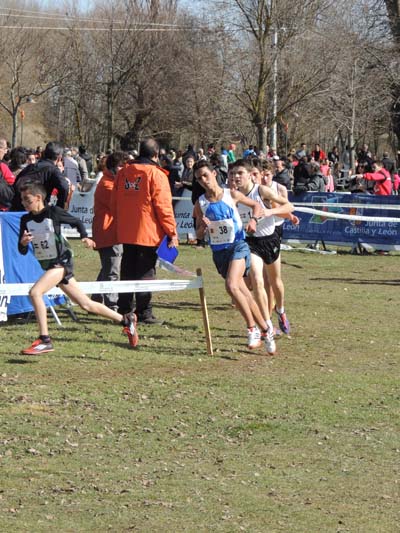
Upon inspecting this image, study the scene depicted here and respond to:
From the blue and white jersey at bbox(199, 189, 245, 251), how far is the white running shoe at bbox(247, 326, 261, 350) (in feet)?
3.00

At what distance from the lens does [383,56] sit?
41.3 m

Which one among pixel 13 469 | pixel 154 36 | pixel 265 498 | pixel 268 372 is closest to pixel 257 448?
pixel 265 498

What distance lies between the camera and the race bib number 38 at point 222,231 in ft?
33.4

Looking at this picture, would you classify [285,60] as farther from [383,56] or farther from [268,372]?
[268,372]

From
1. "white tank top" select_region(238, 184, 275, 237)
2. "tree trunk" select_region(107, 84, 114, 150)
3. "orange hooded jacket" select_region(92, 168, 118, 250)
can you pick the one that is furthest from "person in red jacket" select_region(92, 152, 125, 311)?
"tree trunk" select_region(107, 84, 114, 150)

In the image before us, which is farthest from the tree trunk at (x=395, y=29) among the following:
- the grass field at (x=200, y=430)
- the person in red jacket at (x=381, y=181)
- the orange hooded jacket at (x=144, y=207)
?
the orange hooded jacket at (x=144, y=207)

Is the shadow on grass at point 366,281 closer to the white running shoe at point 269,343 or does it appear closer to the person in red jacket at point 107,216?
the person in red jacket at point 107,216

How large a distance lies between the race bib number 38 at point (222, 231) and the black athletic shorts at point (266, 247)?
842 millimetres

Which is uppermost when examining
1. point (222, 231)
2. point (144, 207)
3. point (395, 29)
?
point (395, 29)

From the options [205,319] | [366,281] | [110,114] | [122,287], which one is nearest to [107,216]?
[122,287]

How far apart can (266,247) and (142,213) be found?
1454mm

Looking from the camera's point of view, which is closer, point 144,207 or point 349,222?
point 144,207

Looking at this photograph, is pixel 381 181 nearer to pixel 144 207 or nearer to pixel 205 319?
pixel 144 207

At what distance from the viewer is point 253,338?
10.5 metres
